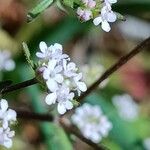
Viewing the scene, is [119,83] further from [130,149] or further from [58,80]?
[58,80]

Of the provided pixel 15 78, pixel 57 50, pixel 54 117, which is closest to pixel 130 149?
pixel 54 117

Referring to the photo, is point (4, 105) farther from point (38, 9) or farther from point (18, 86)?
point (38, 9)

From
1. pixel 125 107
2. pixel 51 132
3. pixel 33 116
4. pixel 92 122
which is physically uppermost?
pixel 33 116

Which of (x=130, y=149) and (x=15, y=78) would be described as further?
(x=15, y=78)

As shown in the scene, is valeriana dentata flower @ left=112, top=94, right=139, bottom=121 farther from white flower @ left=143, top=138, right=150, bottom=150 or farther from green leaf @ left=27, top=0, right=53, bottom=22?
green leaf @ left=27, top=0, right=53, bottom=22

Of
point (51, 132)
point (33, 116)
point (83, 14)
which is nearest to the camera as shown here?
point (83, 14)

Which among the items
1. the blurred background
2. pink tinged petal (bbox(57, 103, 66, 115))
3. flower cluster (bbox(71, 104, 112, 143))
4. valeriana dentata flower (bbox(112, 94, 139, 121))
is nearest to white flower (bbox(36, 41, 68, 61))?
pink tinged petal (bbox(57, 103, 66, 115))

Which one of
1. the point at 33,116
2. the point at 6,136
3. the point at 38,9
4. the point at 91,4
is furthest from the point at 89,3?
the point at 33,116
